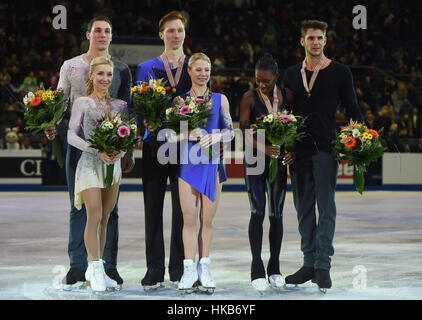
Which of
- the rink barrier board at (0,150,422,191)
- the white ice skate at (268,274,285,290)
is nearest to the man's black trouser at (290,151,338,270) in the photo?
the white ice skate at (268,274,285,290)

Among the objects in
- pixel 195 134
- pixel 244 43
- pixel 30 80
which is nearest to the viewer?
pixel 195 134

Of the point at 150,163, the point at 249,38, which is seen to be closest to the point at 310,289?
the point at 150,163

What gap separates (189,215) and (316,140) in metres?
1.34

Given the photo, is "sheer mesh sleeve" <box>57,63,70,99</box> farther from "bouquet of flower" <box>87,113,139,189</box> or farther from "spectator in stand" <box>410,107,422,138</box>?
"spectator in stand" <box>410,107,422,138</box>

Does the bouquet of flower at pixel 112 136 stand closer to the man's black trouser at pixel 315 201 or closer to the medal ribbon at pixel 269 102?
the medal ribbon at pixel 269 102

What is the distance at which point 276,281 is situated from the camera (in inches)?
265

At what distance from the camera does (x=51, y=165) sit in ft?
63.4

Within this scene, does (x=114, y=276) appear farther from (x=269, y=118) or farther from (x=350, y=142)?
(x=350, y=142)

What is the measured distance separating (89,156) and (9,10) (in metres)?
19.1

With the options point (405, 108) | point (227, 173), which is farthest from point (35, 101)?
point (405, 108)

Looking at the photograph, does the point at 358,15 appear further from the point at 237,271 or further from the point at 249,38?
the point at 237,271

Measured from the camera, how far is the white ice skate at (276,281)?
22.0 ft

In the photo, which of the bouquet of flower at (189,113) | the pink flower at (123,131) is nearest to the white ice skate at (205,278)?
the bouquet of flower at (189,113)

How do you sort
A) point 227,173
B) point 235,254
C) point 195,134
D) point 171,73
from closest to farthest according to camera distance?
point 195,134 < point 171,73 < point 235,254 < point 227,173
